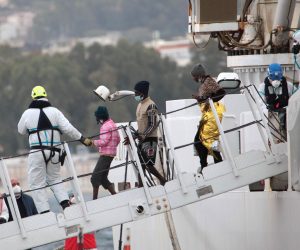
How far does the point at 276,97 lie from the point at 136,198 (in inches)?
119

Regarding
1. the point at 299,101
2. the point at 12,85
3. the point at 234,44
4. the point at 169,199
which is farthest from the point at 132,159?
the point at 12,85

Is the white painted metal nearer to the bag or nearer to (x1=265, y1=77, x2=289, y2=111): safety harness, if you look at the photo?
the bag

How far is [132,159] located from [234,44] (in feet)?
21.9

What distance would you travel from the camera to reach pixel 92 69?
152500 millimetres

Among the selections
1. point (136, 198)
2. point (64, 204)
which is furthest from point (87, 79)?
point (136, 198)

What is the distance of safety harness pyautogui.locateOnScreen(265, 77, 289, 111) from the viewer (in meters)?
25.7

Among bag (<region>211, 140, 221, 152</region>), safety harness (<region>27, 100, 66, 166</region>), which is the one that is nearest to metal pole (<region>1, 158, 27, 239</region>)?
safety harness (<region>27, 100, 66, 166</region>)

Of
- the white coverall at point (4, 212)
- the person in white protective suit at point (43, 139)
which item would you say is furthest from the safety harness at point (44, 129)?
the white coverall at point (4, 212)

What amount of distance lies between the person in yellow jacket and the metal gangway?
0.71 meters

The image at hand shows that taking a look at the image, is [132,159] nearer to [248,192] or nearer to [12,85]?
[248,192]

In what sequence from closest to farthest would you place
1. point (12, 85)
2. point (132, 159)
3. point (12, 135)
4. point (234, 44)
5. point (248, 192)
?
1. point (132, 159)
2. point (248, 192)
3. point (234, 44)
4. point (12, 135)
5. point (12, 85)

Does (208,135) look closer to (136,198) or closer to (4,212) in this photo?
(136,198)

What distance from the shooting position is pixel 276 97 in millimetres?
25766

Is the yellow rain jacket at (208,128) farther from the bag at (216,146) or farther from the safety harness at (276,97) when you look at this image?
the safety harness at (276,97)
